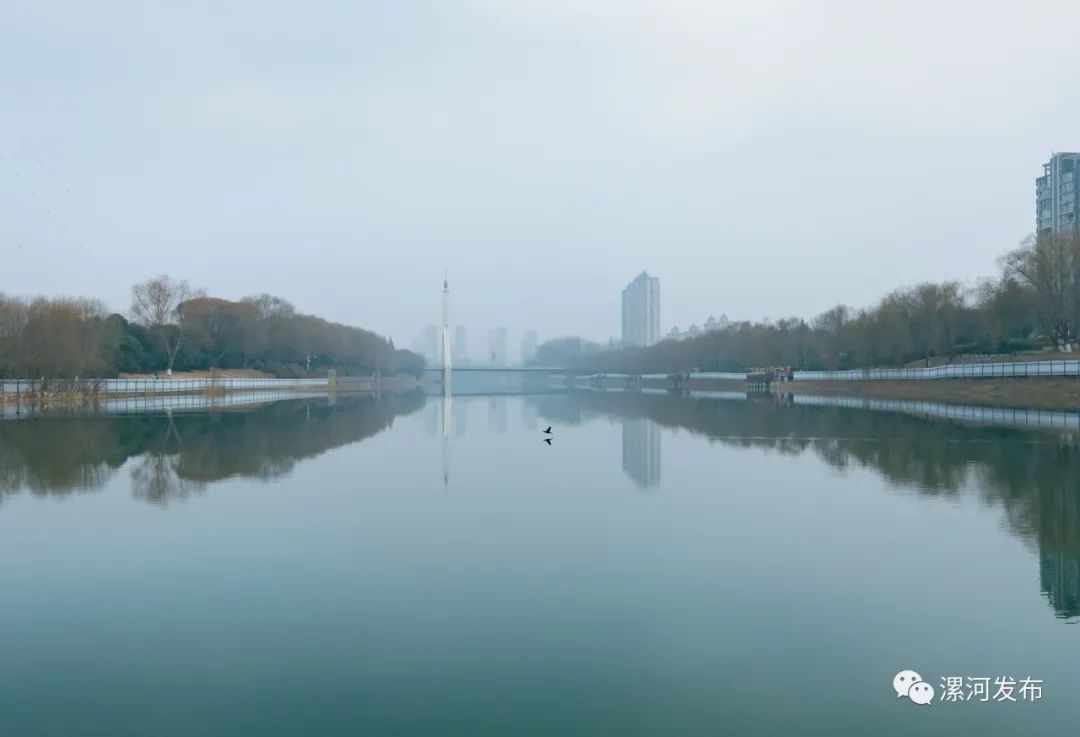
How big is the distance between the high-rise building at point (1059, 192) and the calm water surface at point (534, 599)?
3509 inches

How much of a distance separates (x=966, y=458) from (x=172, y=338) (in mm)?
69042

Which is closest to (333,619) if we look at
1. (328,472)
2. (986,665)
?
(986,665)

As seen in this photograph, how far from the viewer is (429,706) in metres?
6.59

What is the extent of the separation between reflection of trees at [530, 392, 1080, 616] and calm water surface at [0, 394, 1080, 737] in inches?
5.0

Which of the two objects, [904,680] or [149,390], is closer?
[904,680]

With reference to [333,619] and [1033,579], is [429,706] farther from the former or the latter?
[1033,579]

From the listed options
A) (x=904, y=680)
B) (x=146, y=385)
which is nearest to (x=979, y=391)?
(x=904, y=680)

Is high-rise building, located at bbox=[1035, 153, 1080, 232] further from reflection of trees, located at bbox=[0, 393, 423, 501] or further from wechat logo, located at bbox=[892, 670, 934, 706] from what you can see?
wechat logo, located at bbox=[892, 670, 934, 706]

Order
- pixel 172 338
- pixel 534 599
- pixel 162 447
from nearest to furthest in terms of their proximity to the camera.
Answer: pixel 534 599, pixel 162 447, pixel 172 338

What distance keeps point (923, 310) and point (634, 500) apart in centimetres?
5393

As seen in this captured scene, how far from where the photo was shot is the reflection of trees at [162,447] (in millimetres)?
18203

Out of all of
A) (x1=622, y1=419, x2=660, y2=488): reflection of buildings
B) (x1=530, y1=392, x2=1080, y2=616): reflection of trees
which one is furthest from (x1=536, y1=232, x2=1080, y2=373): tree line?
(x1=622, y1=419, x2=660, y2=488): reflection of buildings

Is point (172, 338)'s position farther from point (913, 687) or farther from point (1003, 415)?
point (913, 687)

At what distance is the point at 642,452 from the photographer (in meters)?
24.0
